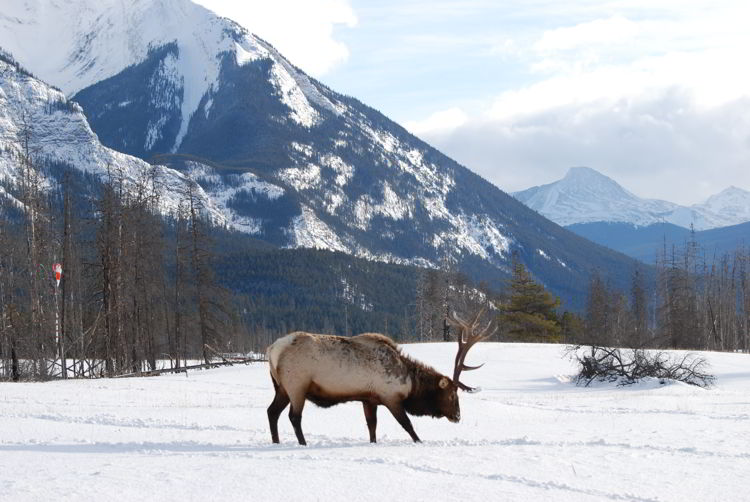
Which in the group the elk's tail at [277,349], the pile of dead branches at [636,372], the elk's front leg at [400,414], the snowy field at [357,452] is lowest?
the pile of dead branches at [636,372]

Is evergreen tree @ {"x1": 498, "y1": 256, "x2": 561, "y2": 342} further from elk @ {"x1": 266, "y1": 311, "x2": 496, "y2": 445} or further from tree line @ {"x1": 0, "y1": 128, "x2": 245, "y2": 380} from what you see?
elk @ {"x1": 266, "y1": 311, "x2": 496, "y2": 445}

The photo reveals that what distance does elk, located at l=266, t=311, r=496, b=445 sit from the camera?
9867 millimetres

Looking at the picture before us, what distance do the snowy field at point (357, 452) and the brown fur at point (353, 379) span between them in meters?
0.49

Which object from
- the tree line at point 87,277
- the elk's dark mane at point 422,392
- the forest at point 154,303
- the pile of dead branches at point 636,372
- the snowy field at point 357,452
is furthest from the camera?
the forest at point 154,303

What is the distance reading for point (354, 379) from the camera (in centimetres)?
1005

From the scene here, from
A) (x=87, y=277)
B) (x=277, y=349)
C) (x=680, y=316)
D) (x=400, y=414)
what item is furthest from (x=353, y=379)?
(x=680, y=316)

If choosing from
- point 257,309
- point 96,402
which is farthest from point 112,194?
point 257,309

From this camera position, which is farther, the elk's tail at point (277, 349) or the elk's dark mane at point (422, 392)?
the elk's dark mane at point (422, 392)

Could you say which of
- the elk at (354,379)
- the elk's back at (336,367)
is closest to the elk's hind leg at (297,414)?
the elk at (354,379)

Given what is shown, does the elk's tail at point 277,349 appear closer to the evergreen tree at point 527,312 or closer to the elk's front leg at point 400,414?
the elk's front leg at point 400,414

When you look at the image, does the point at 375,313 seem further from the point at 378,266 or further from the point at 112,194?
the point at 112,194

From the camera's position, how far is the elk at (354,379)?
9.87 meters

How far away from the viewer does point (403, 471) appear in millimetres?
7496

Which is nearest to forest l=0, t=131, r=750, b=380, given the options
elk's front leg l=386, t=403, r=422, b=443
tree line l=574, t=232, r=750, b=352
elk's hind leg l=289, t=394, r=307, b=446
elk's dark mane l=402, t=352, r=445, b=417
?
tree line l=574, t=232, r=750, b=352
